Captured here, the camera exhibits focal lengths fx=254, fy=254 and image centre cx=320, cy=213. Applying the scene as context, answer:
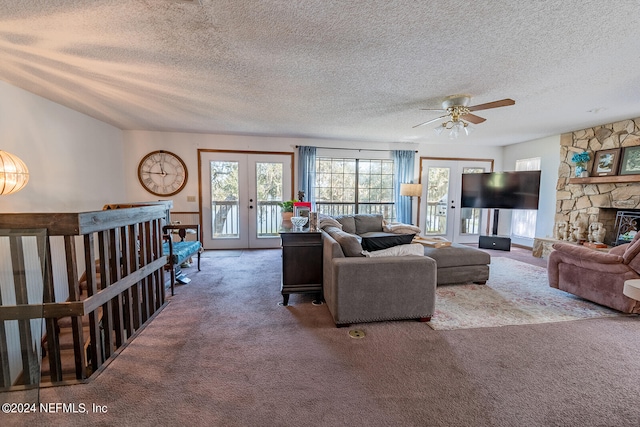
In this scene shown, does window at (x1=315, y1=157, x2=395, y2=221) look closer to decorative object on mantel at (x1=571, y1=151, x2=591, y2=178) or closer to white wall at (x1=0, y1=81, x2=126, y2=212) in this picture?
decorative object on mantel at (x1=571, y1=151, x2=591, y2=178)

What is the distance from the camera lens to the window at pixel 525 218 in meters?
5.55

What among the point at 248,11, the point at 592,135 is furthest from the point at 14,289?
the point at 592,135

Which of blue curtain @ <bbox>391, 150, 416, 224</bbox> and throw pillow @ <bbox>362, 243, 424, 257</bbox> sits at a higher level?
blue curtain @ <bbox>391, 150, 416, 224</bbox>

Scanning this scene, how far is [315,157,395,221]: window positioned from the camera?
570 cm

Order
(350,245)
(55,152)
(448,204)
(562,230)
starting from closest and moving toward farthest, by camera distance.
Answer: (350,245) → (55,152) → (562,230) → (448,204)

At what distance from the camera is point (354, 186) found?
5805 millimetres

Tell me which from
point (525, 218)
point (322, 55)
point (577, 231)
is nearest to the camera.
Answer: point (322, 55)

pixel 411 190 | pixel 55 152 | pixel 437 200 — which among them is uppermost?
pixel 55 152

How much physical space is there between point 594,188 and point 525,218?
4.76 feet

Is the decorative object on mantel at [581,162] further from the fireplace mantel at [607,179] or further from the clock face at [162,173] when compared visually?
the clock face at [162,173]

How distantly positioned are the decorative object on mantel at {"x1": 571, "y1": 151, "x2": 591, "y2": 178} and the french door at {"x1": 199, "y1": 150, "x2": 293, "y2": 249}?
205 inches

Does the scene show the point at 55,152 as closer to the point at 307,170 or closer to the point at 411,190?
the point at 307,170

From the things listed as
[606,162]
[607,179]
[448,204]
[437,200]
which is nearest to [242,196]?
[437,200]

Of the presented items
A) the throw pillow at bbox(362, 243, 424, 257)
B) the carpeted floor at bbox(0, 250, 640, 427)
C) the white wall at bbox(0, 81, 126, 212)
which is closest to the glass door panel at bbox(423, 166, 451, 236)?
the carpeted floor at bbox(0, 250, 640, 427)
